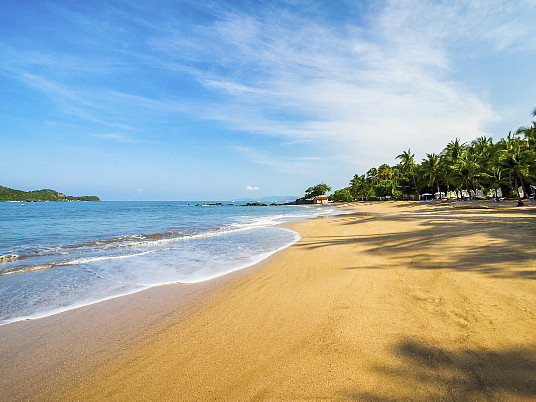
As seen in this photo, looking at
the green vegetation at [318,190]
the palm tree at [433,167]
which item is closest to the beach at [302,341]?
the palm tree at [433,167]

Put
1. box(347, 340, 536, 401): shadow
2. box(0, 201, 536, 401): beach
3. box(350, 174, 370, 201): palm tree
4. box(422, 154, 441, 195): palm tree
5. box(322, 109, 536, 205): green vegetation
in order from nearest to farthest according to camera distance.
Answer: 1. box(347, 340, 536, 401): shadow
2. box(0, 201, 536, 401): beach
3. box(322, 109, 536, 205): green vegetation
4. box(422, 154, 441, 195): palm tree
5. box(350, 174, 370, 201): palm tree

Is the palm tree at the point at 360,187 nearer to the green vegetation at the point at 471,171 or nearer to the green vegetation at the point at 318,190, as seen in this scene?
the green vegetation at the point at 471,171

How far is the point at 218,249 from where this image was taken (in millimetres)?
12727

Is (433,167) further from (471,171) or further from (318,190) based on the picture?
(318,190)

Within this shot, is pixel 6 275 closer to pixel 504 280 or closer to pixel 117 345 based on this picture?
pixel 117 345

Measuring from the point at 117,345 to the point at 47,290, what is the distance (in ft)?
15.6

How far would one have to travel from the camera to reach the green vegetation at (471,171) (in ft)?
101

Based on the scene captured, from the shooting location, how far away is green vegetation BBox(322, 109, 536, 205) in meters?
30.7

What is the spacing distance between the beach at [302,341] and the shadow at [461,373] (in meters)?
0.01

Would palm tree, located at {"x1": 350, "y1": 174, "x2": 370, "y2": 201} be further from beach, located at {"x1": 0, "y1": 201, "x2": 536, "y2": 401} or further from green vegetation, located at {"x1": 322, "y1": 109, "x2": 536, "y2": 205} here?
beach, located at {"x1": 0, "y1": 201, "x2": 536, "y2": 401}

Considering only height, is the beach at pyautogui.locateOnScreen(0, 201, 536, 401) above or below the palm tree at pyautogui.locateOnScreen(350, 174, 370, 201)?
below

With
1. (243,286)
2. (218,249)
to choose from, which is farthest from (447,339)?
(218,249)

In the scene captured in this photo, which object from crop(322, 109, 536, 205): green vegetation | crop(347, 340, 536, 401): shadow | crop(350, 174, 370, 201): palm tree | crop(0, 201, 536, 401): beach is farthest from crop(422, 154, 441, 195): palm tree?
crop(347, 340, 536, 401): shadow

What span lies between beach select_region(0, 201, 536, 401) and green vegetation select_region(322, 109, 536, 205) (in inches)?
1340
